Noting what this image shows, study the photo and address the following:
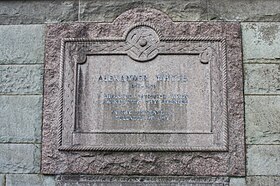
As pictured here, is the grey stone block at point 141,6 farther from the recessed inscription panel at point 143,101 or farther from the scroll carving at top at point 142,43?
the recessed inscription panel at point 143,101

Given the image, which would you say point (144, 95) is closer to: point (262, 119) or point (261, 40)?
point (262, 119)

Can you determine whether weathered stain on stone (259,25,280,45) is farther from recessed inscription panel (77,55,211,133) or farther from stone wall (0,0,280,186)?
recessed inscription panel (77,55,211,133)

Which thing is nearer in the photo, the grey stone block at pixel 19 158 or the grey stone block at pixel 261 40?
the grey stone block at pixel 19 158

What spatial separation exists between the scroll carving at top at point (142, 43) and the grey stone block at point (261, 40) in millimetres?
1065

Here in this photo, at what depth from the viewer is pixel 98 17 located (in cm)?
523

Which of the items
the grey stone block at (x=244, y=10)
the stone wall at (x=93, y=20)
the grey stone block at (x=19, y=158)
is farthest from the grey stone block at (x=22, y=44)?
the grey stone block at (x=244, y=10)

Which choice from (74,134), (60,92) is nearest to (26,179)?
(74,134)

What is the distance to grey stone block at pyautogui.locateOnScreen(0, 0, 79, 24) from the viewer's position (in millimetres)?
5262

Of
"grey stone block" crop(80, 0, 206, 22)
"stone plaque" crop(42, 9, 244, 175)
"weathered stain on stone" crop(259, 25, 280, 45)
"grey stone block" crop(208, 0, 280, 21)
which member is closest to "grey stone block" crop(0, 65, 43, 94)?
"stone plaque" crop(42, 9, 244, 175)

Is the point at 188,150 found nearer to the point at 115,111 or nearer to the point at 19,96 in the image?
the point at 115,111

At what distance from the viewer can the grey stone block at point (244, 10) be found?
5.16 meters

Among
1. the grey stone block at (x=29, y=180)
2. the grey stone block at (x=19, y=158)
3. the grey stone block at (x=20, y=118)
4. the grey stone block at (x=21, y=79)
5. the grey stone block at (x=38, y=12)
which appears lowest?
the grey stone block at (x=29, y=180)

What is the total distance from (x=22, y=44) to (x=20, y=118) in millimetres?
902

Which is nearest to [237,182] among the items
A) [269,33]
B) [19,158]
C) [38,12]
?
[269,33]
